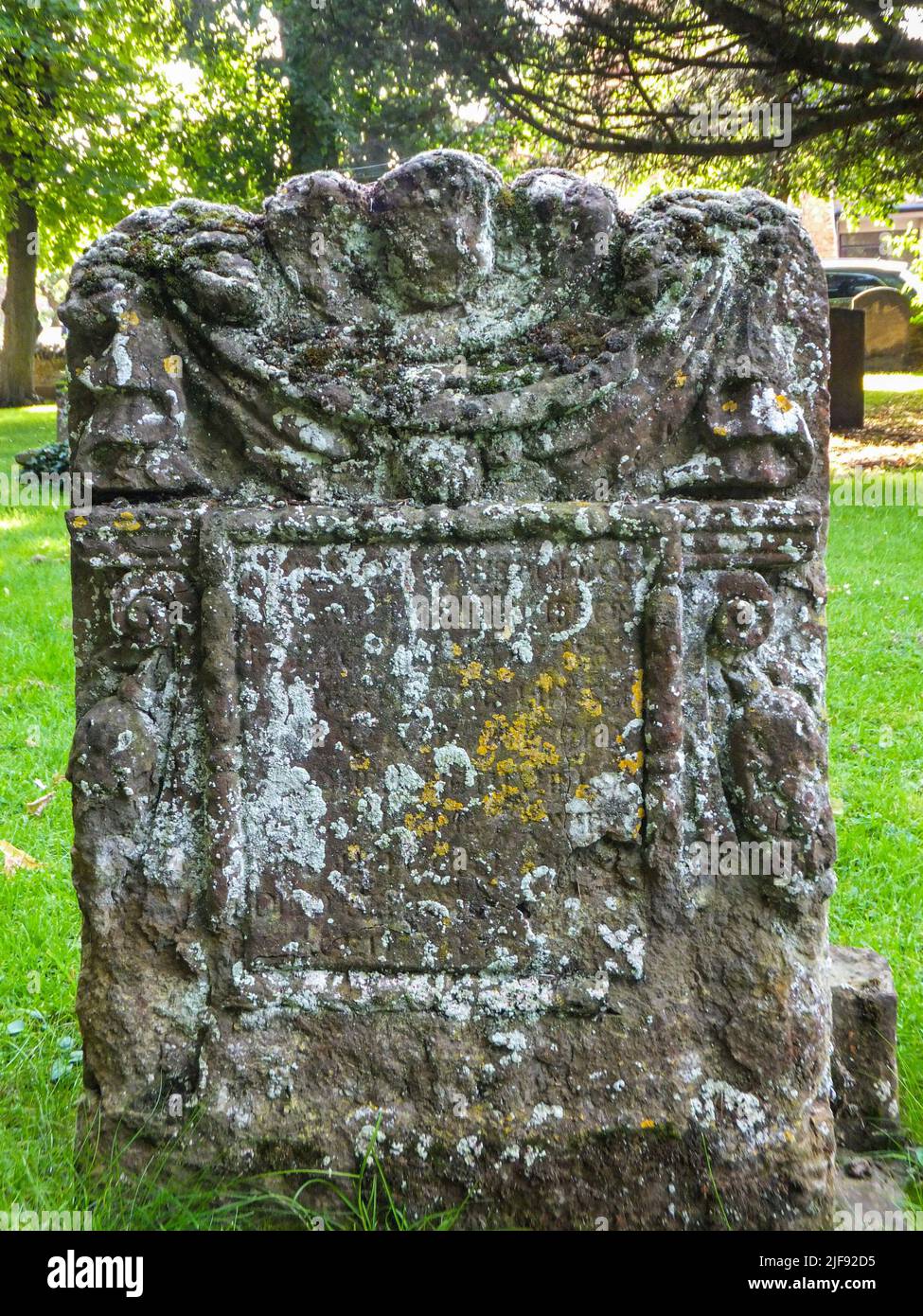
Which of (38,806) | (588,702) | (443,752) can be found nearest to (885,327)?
(38,806)

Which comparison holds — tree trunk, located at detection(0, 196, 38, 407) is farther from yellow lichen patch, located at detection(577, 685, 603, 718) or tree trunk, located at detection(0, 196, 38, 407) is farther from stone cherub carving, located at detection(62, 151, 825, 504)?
yellow lichen patch, located at detection(577, 685, 603, 718)

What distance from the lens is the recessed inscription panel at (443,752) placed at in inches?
91.5

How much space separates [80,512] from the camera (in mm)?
2375

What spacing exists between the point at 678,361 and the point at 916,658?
3.81 metres

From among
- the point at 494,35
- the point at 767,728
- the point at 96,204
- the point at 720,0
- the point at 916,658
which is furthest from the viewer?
the point at 96,204

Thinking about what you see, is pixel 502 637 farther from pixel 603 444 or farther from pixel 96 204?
pixel 96 204

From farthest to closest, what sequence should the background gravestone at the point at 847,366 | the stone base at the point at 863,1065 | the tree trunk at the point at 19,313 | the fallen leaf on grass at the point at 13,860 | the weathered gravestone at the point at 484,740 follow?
the tree trunk at the point at 19,313 < the background gravestone at the point at 847,366 < the fallen leaf on grass at the point at 13,860 < the stone base at the point at 863,1065 < the weathered gravestone at the point at 484,740

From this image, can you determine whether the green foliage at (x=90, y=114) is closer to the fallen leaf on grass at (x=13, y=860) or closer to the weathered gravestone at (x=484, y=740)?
the fallen leaf on grass at (x=13, y=860)

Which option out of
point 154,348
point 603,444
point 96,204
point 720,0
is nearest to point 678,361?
point 603,444

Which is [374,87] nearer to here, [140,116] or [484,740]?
[140,116]

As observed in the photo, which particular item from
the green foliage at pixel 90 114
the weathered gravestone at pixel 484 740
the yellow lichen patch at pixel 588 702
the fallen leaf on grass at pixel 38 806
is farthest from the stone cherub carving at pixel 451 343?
the green foliage at pixel 90 114

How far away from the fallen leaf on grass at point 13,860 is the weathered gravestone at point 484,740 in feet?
5.34

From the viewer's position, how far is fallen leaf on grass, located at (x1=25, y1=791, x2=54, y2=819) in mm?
4285

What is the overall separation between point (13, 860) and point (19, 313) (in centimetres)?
1403
